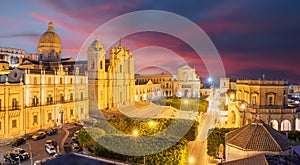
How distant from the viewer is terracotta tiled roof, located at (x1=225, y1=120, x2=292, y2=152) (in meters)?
19.2

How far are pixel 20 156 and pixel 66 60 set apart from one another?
3819 cm

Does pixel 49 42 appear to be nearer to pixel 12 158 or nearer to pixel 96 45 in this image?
pixel 96 45

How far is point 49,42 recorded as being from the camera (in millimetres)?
57062

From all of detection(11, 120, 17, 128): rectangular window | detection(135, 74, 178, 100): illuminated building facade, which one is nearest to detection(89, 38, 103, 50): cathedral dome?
detection(11, 120, 17, 128): rectangular window

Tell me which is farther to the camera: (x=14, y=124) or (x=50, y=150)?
(x=14, y=124)

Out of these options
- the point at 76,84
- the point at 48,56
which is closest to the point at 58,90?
the point at 76,84

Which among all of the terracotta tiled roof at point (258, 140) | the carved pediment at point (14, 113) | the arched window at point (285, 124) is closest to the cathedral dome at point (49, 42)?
the carved pediment at point (14, 113)

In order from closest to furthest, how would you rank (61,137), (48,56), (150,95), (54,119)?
(61,137) < (54,119) < (48,56) < (150,95)

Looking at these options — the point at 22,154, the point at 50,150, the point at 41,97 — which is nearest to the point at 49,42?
the point at 41,97

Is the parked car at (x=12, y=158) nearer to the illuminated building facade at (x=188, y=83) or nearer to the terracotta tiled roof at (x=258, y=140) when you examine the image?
the terracotta tiled roof at (x=258, y=140)

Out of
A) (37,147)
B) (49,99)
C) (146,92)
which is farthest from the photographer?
(146,92)

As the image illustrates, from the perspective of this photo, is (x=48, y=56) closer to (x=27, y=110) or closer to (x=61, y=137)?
(x=27, y=110)

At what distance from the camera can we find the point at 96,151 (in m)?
23.8

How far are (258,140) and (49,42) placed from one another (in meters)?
51.9
